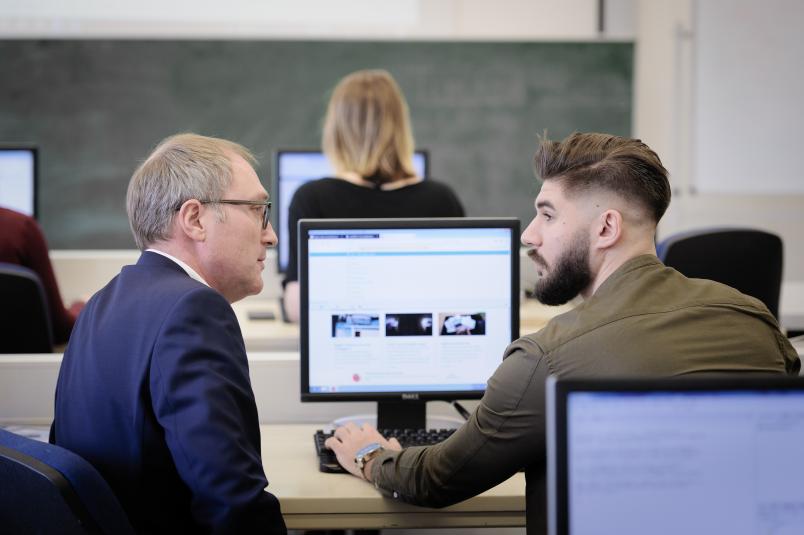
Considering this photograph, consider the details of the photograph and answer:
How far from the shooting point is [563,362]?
5.09ft

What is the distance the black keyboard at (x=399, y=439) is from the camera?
1983mm

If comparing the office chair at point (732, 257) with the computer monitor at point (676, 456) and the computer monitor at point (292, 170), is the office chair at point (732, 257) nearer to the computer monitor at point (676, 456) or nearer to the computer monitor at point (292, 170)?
the computer monitor at point (292, 170)

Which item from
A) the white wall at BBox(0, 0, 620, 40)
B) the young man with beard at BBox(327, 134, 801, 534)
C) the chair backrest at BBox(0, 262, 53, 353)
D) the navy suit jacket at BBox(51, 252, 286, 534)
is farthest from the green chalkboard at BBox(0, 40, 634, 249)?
the navy suit jacket at BBox(51, 252, 286, 534)

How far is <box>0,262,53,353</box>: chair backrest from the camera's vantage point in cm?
317

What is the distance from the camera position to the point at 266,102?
548 cm

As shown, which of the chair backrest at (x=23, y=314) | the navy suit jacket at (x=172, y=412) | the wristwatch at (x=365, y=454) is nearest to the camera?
the navy suit jacket at (x=172, y=412)

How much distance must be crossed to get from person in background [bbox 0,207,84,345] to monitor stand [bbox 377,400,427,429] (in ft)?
5.45

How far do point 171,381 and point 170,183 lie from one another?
41cm

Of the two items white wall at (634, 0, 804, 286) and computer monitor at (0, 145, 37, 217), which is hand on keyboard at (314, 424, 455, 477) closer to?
computer monitor at (0, 145, 37, 217)

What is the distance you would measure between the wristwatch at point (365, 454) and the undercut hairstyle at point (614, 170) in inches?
23.3

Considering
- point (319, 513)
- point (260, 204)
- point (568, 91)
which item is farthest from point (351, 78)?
point (568, 91)

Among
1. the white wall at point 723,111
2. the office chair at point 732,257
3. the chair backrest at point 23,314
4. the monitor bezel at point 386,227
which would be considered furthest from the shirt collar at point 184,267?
the white wall at point 723,111

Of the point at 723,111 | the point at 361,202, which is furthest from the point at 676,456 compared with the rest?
the point at 723,111

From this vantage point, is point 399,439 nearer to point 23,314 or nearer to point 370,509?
point 370,509
